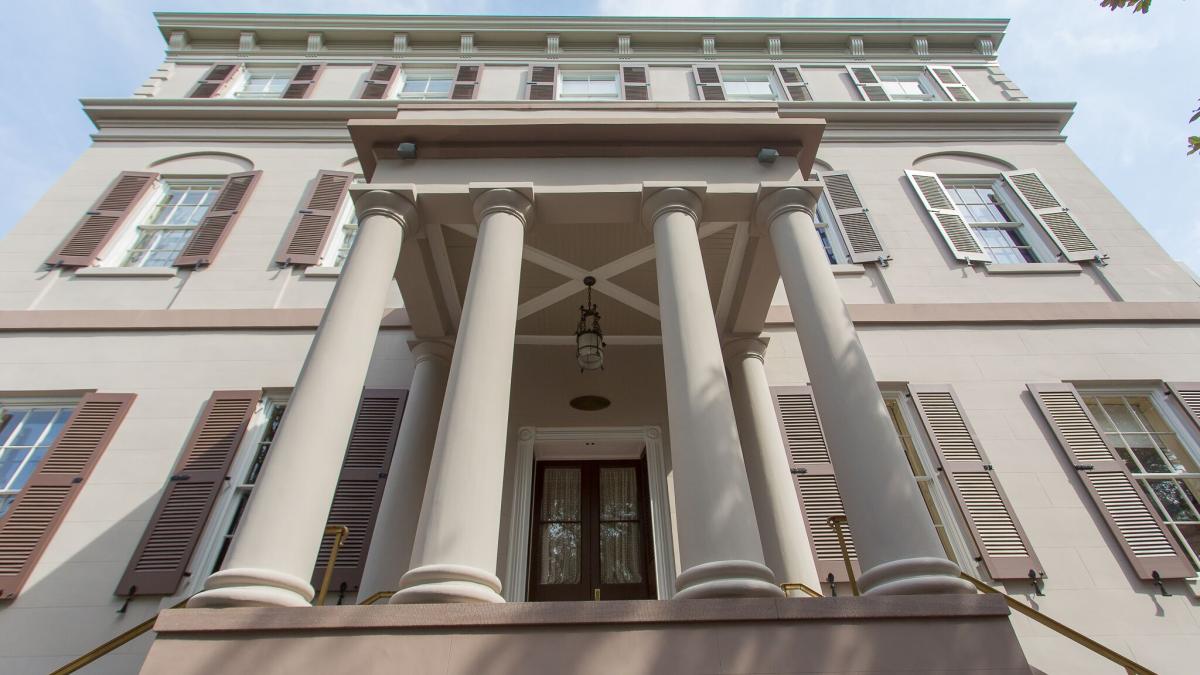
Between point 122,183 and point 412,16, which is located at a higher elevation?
point 412,16

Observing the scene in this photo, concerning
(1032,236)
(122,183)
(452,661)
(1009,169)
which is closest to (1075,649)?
(452,661)

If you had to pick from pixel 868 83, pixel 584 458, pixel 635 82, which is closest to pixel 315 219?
pixel 584 458

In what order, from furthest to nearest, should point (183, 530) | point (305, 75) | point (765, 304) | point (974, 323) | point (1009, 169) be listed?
point (305, 75) → point (1009, 169) → point (974, 323) → point (765, 304) → point (183, 530)

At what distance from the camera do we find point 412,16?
13641 mm

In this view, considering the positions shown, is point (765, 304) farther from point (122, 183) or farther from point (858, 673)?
point (122, 183)

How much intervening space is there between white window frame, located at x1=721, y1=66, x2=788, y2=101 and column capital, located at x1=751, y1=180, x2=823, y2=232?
7485 mm

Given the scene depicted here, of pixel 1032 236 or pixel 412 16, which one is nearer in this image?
pixel 1032 236

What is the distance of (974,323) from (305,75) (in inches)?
505

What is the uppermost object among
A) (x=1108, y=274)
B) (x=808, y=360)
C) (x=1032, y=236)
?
(x=1032, y=236)

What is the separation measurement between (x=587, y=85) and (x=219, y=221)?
755 centimetres

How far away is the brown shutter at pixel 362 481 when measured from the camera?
632 centimetres

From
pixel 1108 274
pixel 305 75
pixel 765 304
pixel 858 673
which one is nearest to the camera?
pixel 858 673

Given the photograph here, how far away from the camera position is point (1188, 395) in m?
7.30

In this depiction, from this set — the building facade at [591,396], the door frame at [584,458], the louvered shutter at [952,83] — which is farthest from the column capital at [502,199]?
the louvered shutter at [952,83]
